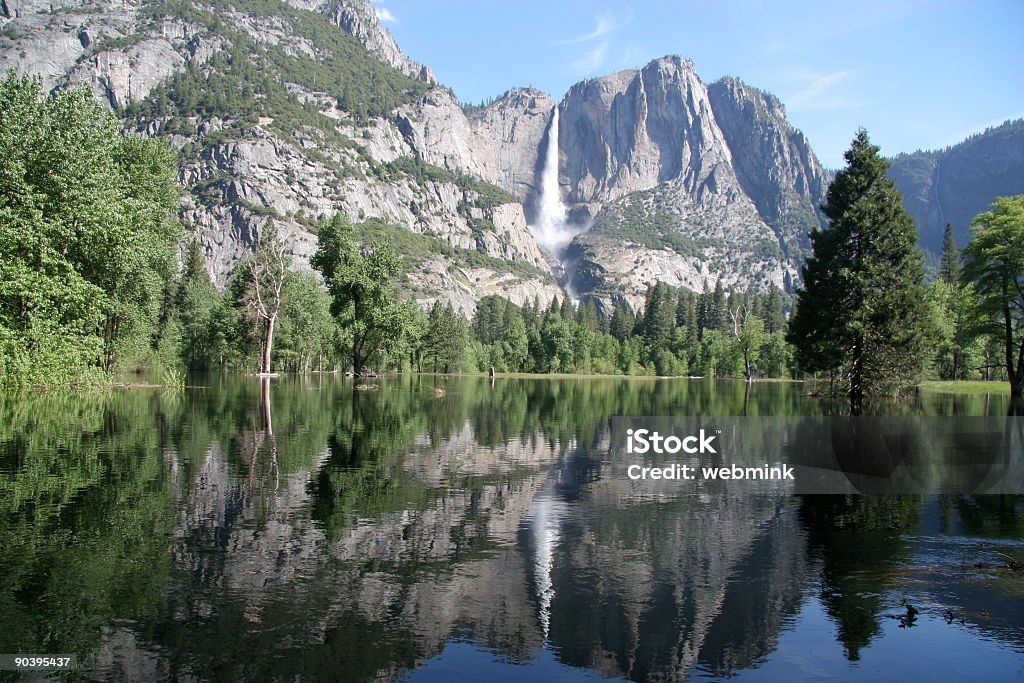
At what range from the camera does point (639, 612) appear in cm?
964

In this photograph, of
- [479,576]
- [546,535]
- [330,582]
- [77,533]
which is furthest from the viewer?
[546,535]

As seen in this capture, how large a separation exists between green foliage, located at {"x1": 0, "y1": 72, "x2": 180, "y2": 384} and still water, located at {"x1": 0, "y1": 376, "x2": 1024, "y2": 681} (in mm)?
16675

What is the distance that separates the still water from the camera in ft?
27.2

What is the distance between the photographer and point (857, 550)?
1263 centimetres

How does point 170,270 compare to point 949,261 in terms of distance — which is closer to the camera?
point 170,270

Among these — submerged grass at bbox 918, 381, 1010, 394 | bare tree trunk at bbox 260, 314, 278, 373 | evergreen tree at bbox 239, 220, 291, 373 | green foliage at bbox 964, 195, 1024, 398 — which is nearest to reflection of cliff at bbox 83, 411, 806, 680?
green foliage at bbox 964, 195, 1024, 398

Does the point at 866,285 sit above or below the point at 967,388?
above

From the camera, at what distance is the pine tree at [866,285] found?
4478 centimetres

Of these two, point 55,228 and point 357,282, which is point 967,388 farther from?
point 55,228

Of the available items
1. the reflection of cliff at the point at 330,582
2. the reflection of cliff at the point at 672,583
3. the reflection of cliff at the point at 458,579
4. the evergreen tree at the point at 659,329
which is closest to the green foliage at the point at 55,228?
the reflection of cliff at the point at 330,582

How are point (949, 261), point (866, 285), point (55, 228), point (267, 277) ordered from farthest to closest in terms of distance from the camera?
point (949, 261) < point (267, 277) < point (866, 285) < point (55, 228)

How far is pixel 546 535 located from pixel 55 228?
3150 cm

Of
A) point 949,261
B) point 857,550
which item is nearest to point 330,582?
point 857,550

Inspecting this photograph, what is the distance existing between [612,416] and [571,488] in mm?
23552
